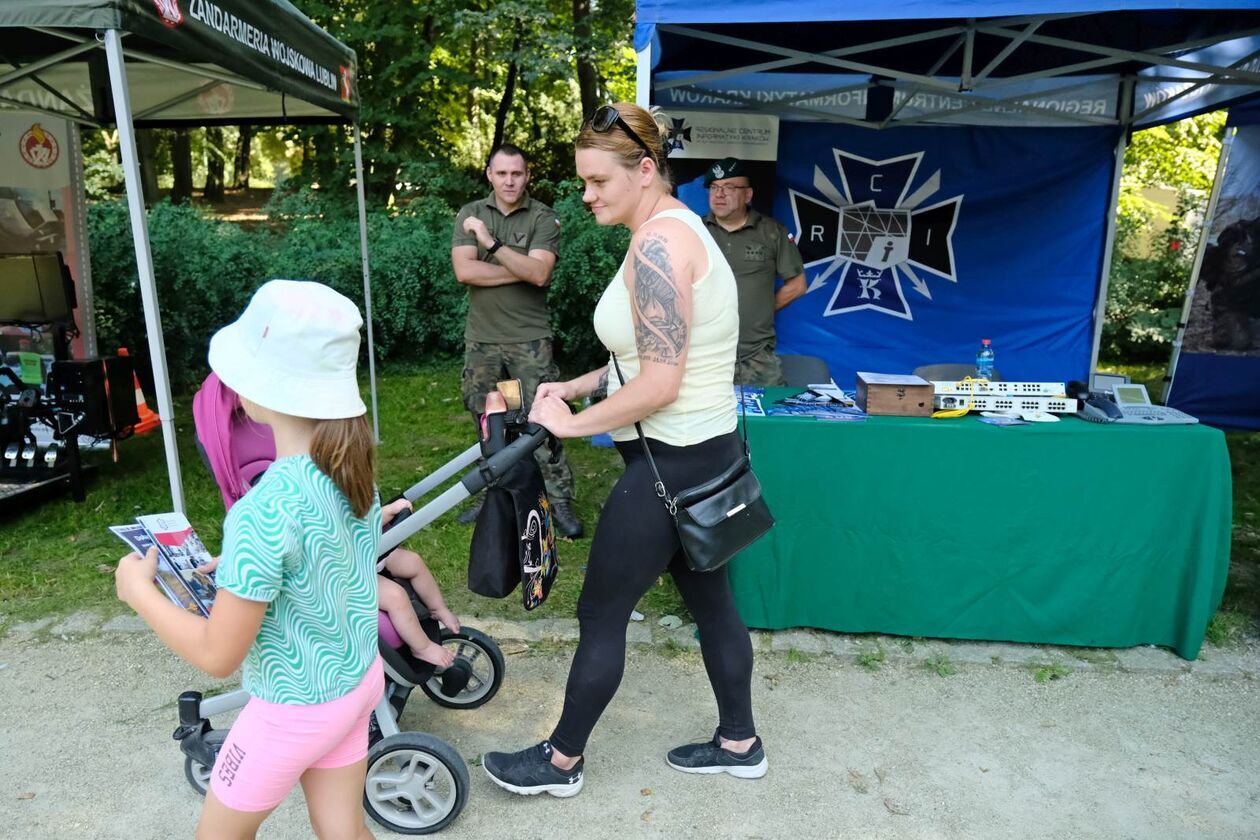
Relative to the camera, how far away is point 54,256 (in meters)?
6.13

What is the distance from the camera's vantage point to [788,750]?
120 inches

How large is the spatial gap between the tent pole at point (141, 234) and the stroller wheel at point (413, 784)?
143 centimetres

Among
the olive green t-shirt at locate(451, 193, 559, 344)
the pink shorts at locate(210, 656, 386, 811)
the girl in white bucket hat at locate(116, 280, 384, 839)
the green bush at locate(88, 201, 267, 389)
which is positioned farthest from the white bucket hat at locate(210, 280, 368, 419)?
the green bush at locate(88, 201, 267, 389)

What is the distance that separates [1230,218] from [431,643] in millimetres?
7300

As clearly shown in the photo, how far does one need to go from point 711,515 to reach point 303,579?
1.11 m

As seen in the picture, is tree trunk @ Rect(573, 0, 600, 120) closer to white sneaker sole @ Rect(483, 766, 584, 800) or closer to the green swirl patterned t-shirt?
white sneaker sole @ Rect(483, 766, 584, 800)

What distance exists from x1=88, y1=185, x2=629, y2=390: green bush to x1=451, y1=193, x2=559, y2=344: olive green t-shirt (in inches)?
150

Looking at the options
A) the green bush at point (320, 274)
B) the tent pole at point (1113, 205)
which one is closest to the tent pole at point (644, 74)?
the tent pole at point (1113, 205)

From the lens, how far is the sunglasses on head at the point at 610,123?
89.4 inches

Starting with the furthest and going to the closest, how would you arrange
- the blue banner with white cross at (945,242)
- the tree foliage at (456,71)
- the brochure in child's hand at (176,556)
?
the tree foliage at (456,71)
the blue banner with white cross at (945,242)
the brochure in child's hand at (176,556)

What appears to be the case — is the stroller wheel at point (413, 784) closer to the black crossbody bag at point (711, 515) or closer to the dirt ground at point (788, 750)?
the dirt ground at point (788, 750)

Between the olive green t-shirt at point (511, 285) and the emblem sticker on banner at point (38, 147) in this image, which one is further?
the emblem sticker on banner at point (38, 147)

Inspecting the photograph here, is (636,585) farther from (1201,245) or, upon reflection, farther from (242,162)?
(242,162)

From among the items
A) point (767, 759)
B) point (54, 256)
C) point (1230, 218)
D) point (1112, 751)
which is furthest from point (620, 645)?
point (1230, 218)
